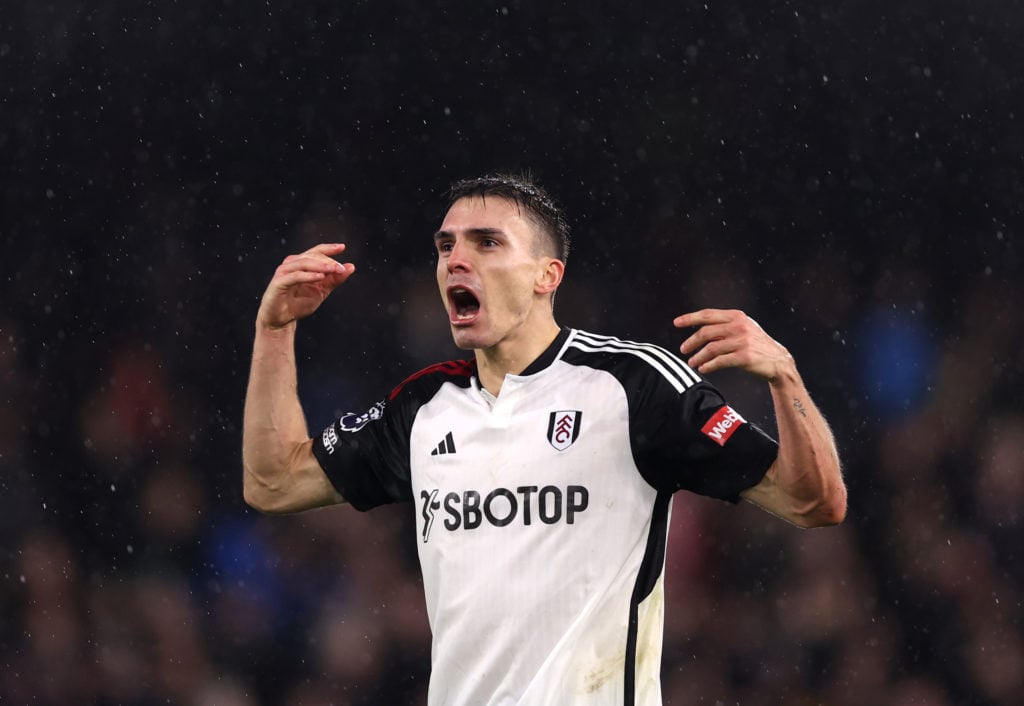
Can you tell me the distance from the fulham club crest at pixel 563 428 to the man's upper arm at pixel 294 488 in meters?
0.54

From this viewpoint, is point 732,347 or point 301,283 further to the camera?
point 301,283

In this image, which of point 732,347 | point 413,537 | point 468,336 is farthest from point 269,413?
point 413,537

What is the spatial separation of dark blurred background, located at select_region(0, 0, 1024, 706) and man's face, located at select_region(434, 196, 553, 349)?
8.59 ft

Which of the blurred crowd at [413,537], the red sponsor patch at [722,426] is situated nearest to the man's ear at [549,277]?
the red sponsor patch at [722,426]

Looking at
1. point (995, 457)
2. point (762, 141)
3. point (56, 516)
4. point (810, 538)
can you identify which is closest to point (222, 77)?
point (56, 516)

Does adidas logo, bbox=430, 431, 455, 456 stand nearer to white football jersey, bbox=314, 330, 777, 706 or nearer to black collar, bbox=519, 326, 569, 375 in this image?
white football jersey, bbox=314, 330, 777, 706

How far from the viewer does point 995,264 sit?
546 cm

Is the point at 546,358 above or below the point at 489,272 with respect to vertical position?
below

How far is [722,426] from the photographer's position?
2.35 m

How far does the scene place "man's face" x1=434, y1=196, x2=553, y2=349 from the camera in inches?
104

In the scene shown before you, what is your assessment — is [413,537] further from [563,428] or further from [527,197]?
[563,428]

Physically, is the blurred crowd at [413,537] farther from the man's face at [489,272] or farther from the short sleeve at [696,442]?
the short sleeve at [696,442]

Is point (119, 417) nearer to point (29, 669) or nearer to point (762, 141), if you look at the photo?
point (29, 669)

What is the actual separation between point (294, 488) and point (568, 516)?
2.16ft
